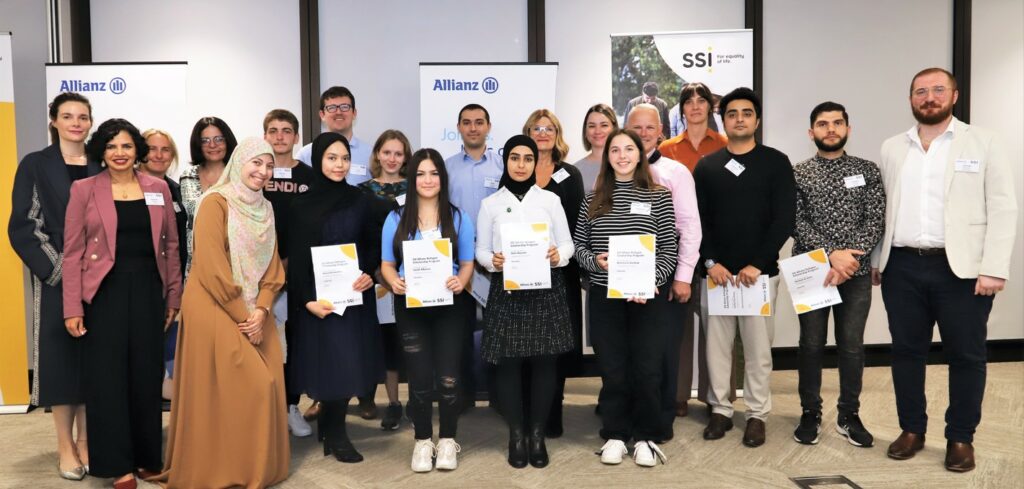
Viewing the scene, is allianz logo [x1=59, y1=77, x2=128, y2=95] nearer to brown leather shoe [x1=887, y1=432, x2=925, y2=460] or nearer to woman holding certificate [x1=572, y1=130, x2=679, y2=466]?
woman holding certificate [x1=572, y1=130, x2=679, y2=466]

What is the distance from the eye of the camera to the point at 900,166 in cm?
354

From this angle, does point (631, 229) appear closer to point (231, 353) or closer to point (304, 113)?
point (231, 353)

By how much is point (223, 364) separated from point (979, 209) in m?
3.50

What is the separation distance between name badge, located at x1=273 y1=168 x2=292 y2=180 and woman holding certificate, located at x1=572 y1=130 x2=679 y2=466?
5.64 ft

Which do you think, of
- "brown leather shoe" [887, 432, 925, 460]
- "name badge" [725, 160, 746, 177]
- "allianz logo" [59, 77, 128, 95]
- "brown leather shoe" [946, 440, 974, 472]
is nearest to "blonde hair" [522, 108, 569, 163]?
"name badge" [725, 160, 746, 177]

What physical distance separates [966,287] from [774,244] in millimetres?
869

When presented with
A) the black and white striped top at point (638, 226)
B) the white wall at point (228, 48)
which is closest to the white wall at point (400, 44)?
the white wall at point (228, 48)

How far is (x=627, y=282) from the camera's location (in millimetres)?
3303

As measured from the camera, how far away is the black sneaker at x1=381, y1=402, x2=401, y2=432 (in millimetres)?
4145

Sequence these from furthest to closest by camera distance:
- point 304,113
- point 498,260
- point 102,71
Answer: point 304,113 → point 102,71 → point 498,260

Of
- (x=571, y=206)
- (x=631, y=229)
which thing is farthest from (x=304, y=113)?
(x=631, y=229)

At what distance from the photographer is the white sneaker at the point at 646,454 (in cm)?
343

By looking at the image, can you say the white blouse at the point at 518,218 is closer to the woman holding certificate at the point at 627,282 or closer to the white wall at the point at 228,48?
the woman holding certificate at the point at 627,282

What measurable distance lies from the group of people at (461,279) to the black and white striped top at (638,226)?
1cm
